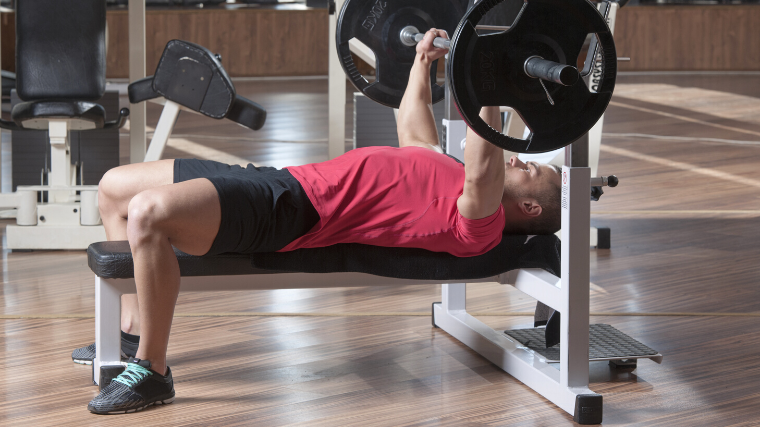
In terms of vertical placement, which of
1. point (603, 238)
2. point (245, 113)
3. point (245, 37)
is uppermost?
point (245, 37)

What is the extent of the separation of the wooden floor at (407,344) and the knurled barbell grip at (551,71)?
2.34ft

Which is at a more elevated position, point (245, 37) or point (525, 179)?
point (245, 37)

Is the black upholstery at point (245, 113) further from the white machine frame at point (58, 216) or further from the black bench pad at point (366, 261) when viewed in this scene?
the black bench pad at point (366, 261)

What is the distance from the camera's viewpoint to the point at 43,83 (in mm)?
3072

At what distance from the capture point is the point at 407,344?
2.26 metres

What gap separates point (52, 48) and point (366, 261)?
5.61 feet

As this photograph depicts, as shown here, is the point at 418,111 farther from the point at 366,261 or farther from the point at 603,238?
the point at 603,238

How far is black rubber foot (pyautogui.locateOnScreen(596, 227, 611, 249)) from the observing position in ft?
10.8

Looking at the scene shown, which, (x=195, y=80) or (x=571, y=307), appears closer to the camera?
(x=571, y=307)

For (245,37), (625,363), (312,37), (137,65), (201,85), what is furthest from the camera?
(312,37)

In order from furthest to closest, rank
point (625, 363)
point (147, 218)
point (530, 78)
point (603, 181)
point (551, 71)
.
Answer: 1. point (625, 363)
2. point (603, 181)
3. point (147, 218)
4. point (530, 78)
5. point (551, 71)

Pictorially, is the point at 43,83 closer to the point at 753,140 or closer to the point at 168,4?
the point at 753,140

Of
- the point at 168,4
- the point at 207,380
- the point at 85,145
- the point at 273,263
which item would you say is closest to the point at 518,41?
the point at 273,263

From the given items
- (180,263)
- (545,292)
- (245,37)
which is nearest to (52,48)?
(180,263)
